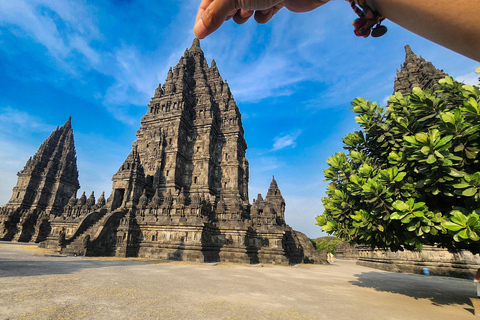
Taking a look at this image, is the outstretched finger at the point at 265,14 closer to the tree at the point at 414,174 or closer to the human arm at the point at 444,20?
the human arm at the point at 444,20

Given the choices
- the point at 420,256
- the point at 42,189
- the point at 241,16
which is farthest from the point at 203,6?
the point at 42,189

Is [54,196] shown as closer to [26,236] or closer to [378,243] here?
[26,236]

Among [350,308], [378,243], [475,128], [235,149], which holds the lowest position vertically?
[350,308]

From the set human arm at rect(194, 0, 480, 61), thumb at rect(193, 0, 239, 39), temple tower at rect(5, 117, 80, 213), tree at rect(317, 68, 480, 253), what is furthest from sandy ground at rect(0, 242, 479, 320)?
temple tower at rect(5, 117, 80, 213)

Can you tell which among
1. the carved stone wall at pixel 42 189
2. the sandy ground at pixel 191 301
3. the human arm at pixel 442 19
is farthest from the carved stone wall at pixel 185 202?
the human arm at pixel 442 19

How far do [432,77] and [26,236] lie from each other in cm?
4934

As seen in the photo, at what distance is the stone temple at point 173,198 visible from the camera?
17.7 m

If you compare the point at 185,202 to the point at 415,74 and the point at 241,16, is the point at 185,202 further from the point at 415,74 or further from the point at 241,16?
the point at 415,74

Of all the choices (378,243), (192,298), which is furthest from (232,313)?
(378,243)

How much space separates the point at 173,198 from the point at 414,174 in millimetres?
18876

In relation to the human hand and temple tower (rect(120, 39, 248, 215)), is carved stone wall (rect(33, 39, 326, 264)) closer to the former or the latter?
temple tower (rect(120, 39, 248, 215))

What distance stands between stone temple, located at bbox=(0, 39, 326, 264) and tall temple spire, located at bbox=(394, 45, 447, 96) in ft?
60.7

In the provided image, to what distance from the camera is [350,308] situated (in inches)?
226

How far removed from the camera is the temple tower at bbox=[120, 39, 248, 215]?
27172 mm
